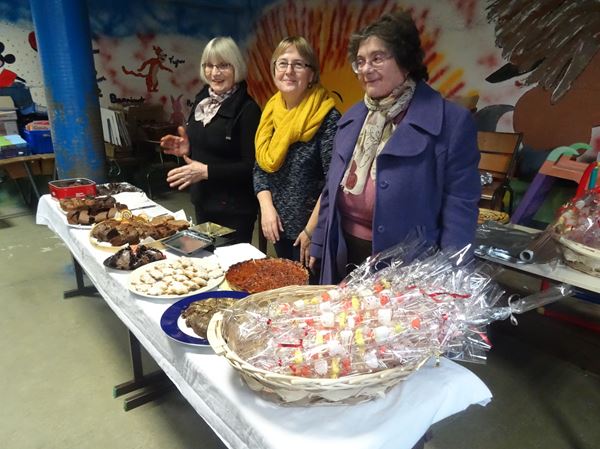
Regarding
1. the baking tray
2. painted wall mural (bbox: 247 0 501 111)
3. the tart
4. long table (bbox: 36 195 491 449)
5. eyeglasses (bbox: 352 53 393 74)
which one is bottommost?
long table (bbox: 36 195 491 449)

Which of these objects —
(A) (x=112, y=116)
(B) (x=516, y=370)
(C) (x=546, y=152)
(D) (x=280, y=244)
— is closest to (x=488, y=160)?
(C) (x=546, y=152)

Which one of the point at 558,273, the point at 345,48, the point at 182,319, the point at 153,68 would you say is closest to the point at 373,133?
the point at 182,319

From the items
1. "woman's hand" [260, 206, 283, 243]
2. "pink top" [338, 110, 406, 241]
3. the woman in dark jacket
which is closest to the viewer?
"pink top" [338, 110, 406, 241]

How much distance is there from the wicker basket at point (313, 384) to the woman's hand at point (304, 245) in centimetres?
87

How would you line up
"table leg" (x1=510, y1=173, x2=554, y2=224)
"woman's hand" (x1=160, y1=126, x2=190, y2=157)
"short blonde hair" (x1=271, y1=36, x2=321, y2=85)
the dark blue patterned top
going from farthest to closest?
"table leg" (x1=510, y1=173, x2=554, y2=224), "woman's hand" (x1=160, y1=126, x2=190, y2=157), the dark blue patterned top, "short blonde hair" (x1=271, y1=36, x2=321, y2=85)

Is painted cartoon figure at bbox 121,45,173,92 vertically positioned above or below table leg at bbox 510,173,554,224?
above

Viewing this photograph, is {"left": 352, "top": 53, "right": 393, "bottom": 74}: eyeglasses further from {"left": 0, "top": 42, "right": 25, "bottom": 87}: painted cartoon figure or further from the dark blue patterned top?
{"left": 0, "top": 42, "right": 25, "bottom": 87}: painted cartoon figure

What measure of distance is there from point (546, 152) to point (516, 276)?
1.21m

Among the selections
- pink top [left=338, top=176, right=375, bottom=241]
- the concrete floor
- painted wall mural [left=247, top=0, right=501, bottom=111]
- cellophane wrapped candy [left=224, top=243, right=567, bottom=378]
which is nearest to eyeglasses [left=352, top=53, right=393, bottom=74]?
pink top [left=338, top=176, right=375, bottom=241]

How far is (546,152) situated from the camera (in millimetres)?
3820

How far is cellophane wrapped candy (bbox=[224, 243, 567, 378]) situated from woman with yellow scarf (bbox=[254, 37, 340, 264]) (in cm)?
72

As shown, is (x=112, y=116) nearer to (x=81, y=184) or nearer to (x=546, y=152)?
(x=81, y=184)

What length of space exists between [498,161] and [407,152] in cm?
287

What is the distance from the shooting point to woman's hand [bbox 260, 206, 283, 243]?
1.86 m
